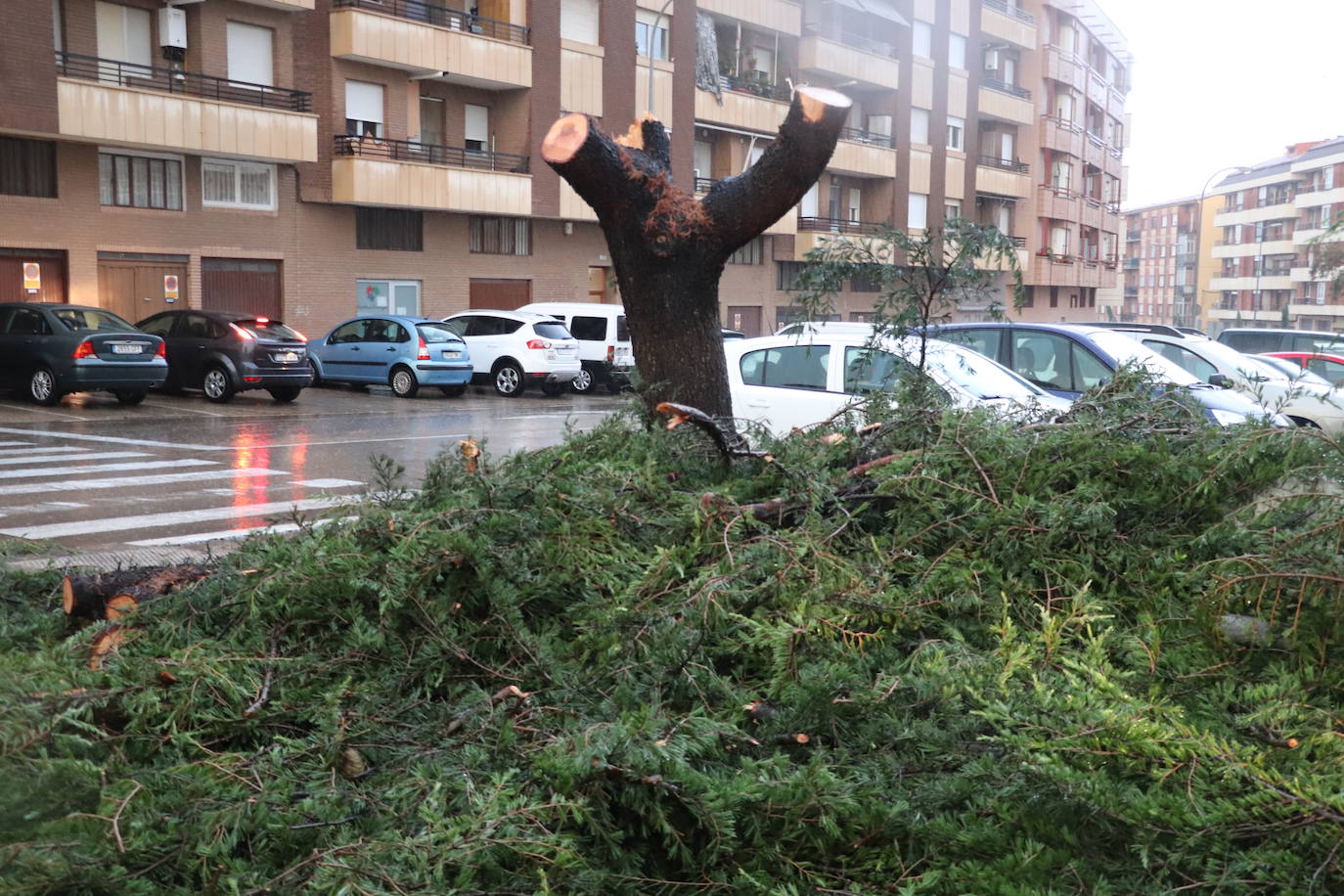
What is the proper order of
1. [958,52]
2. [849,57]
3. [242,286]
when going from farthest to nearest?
1. [958,52]
2. [849,57]
3. [242,286]

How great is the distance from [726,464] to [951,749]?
2337 mm

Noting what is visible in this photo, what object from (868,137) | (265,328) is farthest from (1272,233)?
(265,328)

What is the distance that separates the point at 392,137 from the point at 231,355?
34.7 ft

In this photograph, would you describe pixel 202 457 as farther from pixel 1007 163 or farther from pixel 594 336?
pixel 1007 163

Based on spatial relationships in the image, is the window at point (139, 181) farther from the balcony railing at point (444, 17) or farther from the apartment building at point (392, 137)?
the balcony railing at point (444, 17)

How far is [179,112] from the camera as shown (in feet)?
82.7

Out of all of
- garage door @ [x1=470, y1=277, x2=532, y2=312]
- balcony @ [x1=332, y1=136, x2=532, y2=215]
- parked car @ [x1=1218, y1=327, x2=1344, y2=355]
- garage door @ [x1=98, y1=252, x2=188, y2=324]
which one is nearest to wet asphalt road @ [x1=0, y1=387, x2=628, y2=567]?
garage door @ [x1=98, y1=252, x2=188, y2=324]

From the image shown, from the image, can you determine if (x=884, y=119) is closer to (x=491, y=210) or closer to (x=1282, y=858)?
(x=491, y=210)

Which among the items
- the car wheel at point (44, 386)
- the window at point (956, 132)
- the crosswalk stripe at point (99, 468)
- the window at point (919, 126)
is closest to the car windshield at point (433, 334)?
the car wheel at point (44, 386)

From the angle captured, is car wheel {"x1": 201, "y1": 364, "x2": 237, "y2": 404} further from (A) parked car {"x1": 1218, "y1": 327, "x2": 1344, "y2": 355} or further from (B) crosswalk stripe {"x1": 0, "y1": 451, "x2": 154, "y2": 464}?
(A) parked car {"x1": 1218, "y1": 327, "x2": 1344, "y2": 355}

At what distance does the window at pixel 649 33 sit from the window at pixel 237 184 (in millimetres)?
11707

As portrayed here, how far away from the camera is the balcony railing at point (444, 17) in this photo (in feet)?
94.2

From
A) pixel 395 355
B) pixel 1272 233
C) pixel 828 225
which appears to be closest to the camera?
pixel 395 355

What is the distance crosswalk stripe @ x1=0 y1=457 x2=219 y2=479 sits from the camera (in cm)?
1269
